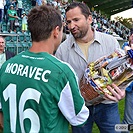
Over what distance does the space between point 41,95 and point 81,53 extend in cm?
90

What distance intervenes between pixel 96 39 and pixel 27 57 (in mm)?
895

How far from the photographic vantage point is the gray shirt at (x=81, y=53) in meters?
2.28

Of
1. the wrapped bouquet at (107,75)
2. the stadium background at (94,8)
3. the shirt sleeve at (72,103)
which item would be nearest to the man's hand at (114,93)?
the wrapped bouquet at (107,75)

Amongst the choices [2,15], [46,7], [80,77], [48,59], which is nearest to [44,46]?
[48,59]

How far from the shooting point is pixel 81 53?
7.54 feet

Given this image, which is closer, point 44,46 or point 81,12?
point 44,46

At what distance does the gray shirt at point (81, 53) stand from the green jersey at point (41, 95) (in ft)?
2.37

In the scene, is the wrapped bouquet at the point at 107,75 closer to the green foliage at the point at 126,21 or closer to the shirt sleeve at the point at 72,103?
the shirt sleeve at the point at 72,103

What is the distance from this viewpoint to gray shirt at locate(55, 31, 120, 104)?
2275 millimetres

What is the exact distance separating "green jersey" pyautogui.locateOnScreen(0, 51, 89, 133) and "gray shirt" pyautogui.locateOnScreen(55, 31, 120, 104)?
72 cm

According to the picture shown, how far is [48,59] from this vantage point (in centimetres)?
151

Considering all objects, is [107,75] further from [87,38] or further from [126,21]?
[126,21]

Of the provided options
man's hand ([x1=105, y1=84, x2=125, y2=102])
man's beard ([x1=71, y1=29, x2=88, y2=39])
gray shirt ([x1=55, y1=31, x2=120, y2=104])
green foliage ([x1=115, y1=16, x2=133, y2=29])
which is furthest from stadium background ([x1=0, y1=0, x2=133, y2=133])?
man's hand ([x1=105, y1=84, x2=125, y2=102])

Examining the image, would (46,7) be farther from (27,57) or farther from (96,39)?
(96,39)
